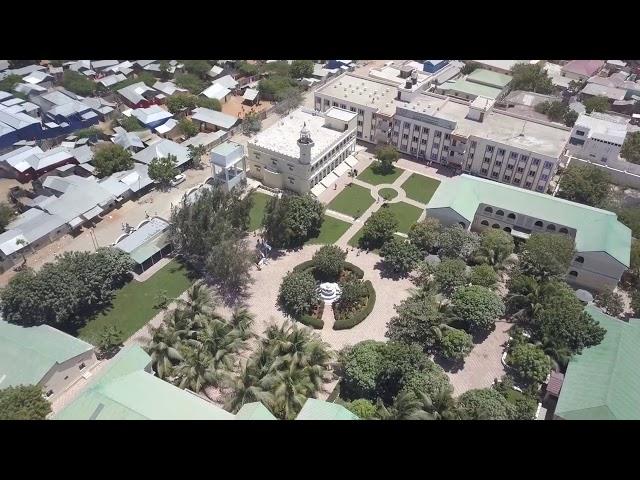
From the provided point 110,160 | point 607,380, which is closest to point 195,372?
point 607,380

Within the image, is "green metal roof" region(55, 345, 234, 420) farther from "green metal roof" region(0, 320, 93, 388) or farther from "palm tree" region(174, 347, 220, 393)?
"green metal roof" region(0, 320, 93, 388)

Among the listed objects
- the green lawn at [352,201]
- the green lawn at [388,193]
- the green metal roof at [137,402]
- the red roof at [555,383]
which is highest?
the green metal roof at [137,402]

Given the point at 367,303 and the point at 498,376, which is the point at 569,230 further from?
the point at 367,303

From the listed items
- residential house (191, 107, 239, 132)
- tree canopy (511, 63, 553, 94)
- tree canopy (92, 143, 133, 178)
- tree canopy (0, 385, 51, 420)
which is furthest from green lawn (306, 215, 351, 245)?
tree canopy (511, 63, 553, 94)

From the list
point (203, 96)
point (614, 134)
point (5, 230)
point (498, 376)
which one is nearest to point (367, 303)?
point (498, 376)

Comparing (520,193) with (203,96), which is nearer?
(520,193)

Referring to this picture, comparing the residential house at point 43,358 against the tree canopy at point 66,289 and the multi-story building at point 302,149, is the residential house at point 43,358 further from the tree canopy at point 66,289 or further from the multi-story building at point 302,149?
the multi-story building at point 302,149

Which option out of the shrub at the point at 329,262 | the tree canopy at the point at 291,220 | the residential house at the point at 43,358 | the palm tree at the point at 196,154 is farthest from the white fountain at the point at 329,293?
the palm tree at the point at 196,154
